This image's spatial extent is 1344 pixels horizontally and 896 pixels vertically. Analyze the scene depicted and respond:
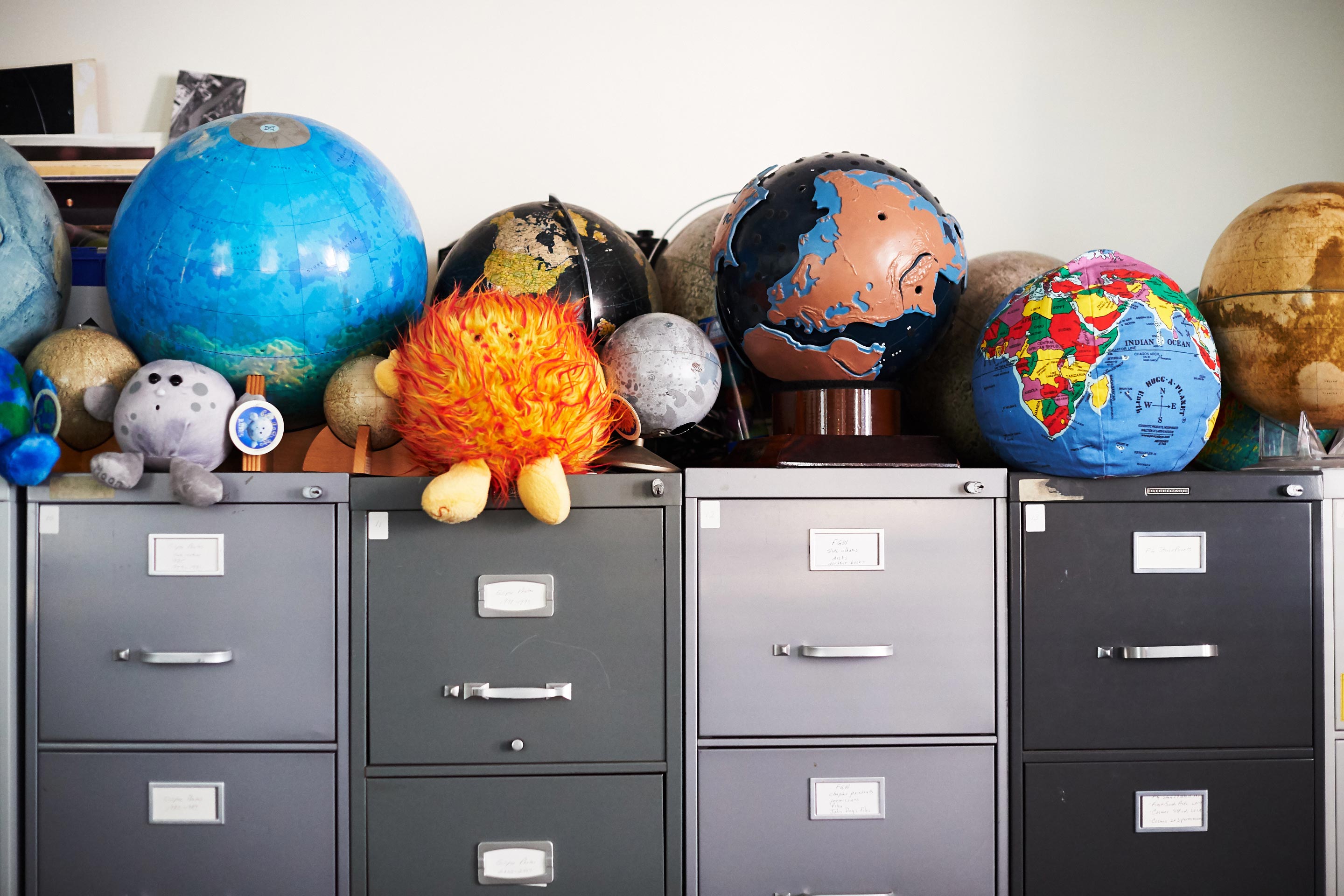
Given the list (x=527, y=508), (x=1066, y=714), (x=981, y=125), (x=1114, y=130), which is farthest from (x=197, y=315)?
(x=1114, y=130)

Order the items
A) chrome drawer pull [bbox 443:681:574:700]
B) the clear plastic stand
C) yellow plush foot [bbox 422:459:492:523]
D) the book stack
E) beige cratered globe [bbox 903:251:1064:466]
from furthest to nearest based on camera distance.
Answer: the book stack
beige cratered globe [bbox 903:251:1064:466]
the clear plastic stand
chrome drawer pull [bbox 443:681:574:700]
yellow plush foot [bbox 422:459:492:523]

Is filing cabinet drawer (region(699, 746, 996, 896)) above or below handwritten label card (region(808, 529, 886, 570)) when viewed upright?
below

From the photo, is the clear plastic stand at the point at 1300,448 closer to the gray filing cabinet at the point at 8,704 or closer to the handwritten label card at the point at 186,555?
the handwritten label card at the point at 186,555

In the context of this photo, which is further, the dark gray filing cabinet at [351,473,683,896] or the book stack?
the book stack

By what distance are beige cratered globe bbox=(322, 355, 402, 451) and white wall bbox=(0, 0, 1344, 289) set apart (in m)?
0.79

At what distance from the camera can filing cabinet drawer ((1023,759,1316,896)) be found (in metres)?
1.41

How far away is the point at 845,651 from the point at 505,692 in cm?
57

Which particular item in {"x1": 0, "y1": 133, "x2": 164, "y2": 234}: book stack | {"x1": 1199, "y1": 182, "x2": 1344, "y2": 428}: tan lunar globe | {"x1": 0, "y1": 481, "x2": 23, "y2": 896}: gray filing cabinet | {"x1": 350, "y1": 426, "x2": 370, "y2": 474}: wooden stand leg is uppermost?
{"x1": 0, "y1": 133, "x2": 164, "y2": 234}: book stack

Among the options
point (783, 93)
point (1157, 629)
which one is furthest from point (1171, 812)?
point (783, 93)

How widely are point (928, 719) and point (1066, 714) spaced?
24 centimetres

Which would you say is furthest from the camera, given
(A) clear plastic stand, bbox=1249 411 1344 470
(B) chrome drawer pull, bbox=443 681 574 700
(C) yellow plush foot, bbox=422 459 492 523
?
(A) clear plastic stand, bbox=1249 411 1344 470

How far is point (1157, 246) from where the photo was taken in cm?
215

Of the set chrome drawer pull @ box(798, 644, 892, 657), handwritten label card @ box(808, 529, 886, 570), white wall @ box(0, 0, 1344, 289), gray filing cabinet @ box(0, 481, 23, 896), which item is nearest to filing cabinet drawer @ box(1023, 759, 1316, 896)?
chrome drawer pull @ box(798, 644, 892, 657)

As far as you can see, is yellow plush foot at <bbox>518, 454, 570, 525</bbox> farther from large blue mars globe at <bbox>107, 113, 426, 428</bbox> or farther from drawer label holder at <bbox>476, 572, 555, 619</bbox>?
large blue mars globe at <bbox>107, 113, 426, 428</bbox>
